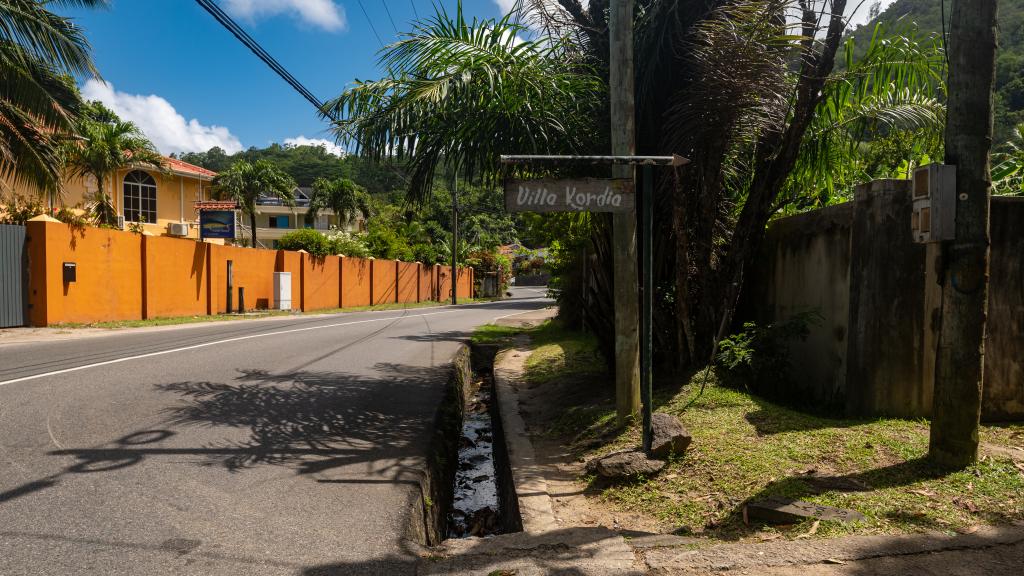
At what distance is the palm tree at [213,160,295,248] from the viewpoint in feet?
118

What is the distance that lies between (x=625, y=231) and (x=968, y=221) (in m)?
2.27

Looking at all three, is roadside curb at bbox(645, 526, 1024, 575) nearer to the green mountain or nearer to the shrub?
the green mountain

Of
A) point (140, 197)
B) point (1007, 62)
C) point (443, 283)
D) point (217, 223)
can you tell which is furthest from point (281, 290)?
point (1007, 62)

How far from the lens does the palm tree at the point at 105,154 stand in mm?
22812

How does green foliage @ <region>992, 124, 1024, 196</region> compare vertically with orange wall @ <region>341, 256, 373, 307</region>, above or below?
above

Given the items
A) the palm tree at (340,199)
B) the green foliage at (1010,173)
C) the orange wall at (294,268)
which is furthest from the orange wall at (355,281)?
the green foliage at (1010,173)

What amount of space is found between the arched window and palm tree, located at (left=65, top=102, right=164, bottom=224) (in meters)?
2.08

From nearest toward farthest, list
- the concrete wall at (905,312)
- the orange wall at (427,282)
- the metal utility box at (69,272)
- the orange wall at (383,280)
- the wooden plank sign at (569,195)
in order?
the wooden plank sign at (569,195) → the concrete wall at (905,312) → the metal utility box at (69,272) → the orange wall at (383,280) → the orange wall at (427,282)

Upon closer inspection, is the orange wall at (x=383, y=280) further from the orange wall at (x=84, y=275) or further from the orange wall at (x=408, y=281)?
the orange wall at (x=84, y=275)

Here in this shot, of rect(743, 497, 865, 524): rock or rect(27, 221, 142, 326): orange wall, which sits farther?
rect(27, 221, 142, 326): orange wall

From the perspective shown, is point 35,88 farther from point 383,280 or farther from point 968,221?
point 383,280

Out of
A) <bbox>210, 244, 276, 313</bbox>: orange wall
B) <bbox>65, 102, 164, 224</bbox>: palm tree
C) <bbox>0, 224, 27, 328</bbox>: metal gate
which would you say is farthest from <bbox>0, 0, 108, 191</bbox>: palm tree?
<bbox>65, 102, 164, 224</bbox>: palm tree

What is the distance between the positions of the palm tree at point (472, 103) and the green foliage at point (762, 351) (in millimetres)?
2353

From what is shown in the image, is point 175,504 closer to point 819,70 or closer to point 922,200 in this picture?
point 922,200
